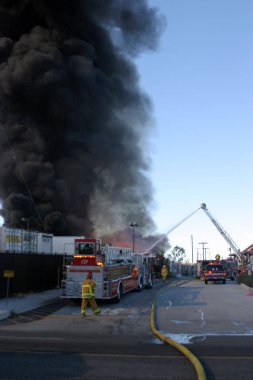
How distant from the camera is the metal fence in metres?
18.4

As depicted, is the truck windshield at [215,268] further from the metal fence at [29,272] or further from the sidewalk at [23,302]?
the sidewalk at [23,302]

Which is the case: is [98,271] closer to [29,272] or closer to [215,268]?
[29,272]

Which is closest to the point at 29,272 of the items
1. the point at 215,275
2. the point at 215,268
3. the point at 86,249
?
the point at 86,249

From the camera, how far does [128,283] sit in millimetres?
20688

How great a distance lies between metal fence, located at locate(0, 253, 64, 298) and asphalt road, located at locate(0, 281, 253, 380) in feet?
14.6

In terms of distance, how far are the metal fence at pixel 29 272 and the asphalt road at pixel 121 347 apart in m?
4.46

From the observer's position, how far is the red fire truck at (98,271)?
16734 millimetres

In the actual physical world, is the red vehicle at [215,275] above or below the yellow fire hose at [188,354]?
above

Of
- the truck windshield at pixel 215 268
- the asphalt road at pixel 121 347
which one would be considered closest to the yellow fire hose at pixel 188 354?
the asphalt road at pixel 121 347

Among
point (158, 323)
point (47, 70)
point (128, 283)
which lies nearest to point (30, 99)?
point (47, 70)

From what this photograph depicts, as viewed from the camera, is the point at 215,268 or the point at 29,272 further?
the point at 215,268

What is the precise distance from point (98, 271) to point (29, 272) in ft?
16.3

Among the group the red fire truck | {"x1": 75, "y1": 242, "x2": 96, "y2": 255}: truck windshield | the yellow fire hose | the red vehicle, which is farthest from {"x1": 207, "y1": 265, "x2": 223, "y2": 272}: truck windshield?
the yellow fire hose

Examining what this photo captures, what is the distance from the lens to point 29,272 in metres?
20.7
